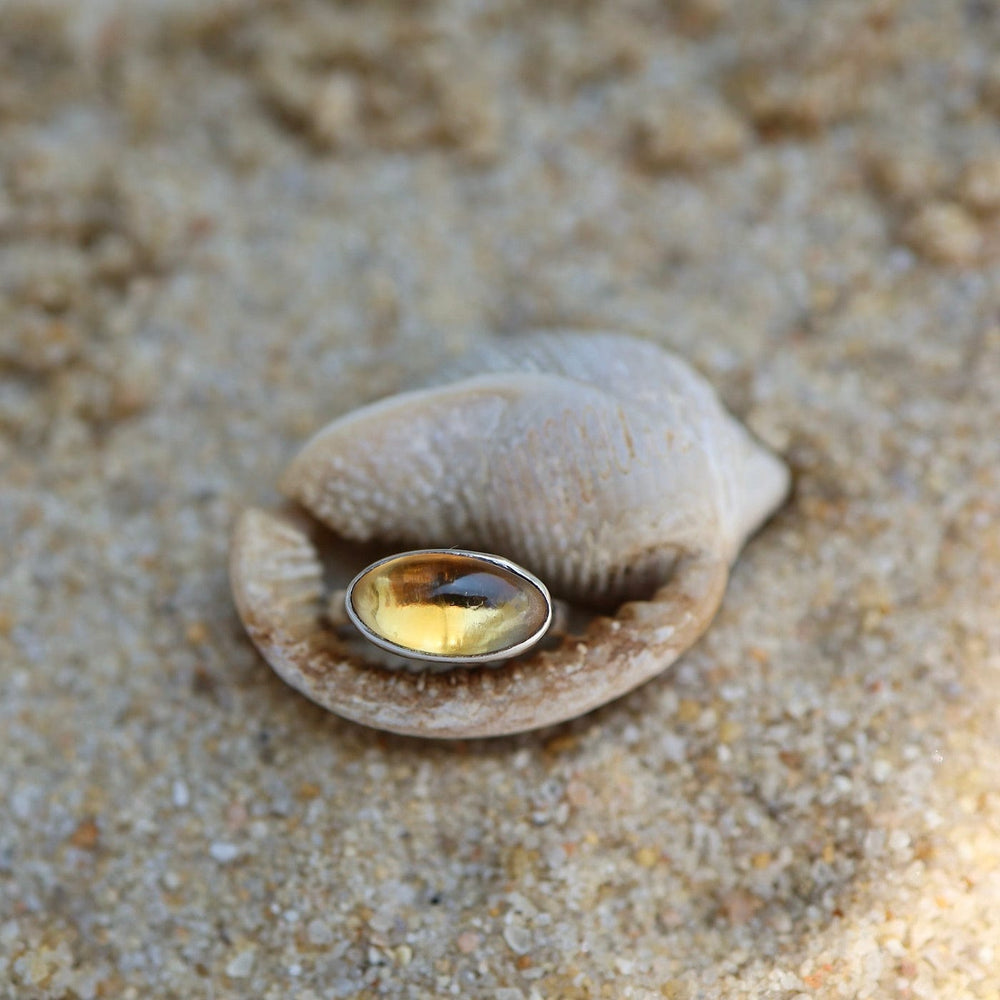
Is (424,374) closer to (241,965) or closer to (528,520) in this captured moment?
(528,520)

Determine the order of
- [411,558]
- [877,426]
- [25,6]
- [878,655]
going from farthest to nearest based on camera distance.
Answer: [25,6] → [877,426] → [878,655] → [411,558]

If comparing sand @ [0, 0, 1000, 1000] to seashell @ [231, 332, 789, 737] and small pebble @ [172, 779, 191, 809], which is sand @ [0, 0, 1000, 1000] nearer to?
small pebble @ [172, 779, 191, 809]

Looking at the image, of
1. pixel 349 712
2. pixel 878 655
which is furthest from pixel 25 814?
pixel 878 655

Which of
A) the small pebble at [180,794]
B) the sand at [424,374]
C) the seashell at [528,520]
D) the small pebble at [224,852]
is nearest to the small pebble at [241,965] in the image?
the sand at [424,374]

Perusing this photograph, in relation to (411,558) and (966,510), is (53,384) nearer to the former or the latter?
(411,558)

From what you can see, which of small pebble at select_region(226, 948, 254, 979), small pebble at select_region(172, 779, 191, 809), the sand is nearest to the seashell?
the sand
